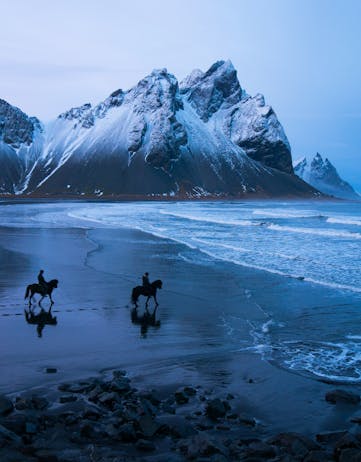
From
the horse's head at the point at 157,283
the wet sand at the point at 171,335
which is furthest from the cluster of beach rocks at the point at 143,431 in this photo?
the horse's head at the point at 157,283

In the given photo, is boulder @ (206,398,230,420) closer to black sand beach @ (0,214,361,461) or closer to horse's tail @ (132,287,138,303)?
black sand beach @ (0,214,361,461)

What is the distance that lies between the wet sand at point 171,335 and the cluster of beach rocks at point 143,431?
50cm

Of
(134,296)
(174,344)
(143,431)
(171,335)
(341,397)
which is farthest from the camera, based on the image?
(134,296)

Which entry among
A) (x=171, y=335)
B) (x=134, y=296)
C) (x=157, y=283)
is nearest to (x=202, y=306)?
(x=157, y=283)

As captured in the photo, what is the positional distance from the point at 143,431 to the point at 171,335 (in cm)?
642

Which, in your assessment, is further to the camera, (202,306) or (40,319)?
(202,306)

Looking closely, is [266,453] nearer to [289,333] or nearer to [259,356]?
[259,356]

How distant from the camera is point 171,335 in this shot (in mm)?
14422

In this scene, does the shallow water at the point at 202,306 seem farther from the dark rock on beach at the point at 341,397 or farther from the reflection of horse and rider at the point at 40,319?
the dark rock on beach at the point at 341,397

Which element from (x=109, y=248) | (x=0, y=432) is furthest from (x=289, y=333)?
(x=109, y=248)

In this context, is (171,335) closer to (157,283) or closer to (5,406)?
(157,283)

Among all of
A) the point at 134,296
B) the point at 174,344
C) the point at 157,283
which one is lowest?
the point at 174,344

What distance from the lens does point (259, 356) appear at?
41.0 ft

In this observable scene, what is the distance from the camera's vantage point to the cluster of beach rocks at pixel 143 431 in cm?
730
